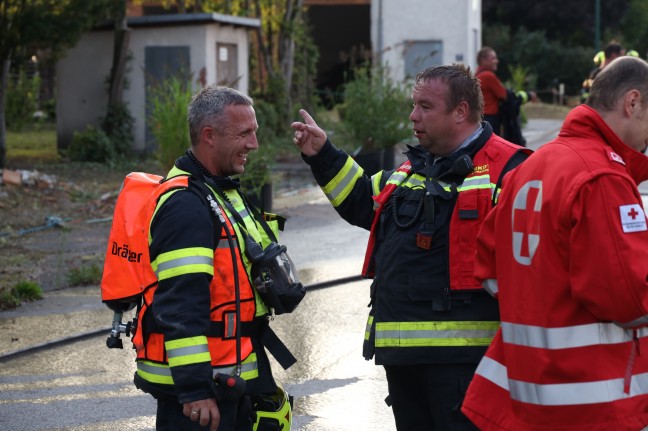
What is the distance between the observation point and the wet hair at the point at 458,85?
14.3 feet

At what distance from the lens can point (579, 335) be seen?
130 inches

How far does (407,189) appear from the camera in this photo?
4.36 meters

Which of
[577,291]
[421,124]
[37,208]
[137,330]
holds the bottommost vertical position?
[37,208]

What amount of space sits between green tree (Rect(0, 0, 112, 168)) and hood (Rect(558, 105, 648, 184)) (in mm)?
16468

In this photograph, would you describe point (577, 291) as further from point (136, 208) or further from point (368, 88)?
point (368, 88)

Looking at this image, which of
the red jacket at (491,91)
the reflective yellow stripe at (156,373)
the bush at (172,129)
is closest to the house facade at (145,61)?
the bush at (172,129)

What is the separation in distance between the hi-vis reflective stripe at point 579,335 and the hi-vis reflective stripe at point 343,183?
1512mm

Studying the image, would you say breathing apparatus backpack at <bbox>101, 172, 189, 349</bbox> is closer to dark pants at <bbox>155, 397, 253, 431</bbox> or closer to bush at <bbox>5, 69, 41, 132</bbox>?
dark pants at <bbox>155, 397, 253, 431</bbox>

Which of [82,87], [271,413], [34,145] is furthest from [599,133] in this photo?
[34,145]

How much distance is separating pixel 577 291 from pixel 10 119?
1083 inches

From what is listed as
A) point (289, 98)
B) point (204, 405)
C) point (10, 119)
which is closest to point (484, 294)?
point (204, 405)

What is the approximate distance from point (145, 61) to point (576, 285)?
2002cm

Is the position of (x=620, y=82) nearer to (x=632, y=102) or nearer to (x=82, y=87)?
(x=632, y=102)

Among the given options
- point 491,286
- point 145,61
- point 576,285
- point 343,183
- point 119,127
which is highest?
point 145,61
